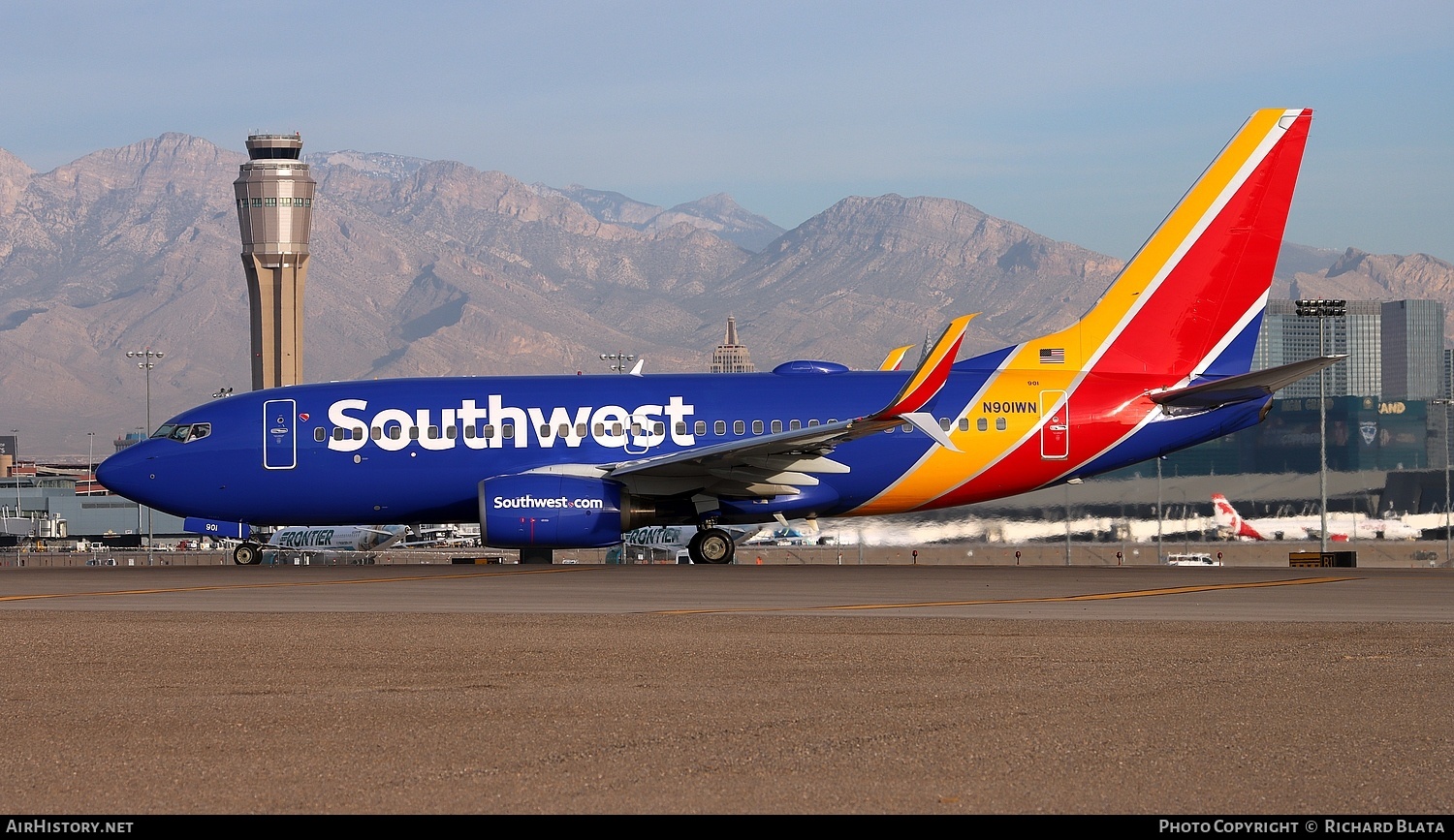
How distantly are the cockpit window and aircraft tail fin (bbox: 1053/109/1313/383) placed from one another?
14.8m

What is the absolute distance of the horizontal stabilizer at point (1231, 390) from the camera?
27281 millimetres

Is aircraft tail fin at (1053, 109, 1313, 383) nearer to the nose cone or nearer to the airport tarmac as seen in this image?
the airport tarmac

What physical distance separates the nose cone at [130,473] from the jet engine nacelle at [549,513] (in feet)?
22.6

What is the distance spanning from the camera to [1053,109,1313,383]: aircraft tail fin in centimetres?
2917

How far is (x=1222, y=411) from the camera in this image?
2888 cm

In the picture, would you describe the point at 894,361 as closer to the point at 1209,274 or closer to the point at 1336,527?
the point at 1209,274

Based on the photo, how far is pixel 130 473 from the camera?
30156 mm

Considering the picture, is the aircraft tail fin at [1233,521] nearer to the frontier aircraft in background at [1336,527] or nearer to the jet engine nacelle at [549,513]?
the frontier aircraft in background at [1336,527]

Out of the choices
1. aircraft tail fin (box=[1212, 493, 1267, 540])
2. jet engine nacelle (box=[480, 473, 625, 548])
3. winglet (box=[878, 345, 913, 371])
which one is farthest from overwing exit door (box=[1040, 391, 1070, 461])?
aircraft tail fin (box=[1212, 493, 1267, 540])

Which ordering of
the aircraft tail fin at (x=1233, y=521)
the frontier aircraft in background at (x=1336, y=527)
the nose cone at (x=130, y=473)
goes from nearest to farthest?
1. the nose cone at (x=130, y=473)
2. the aircraft tail fin at (x=1233, y=521)
3. the frontier aircraft in background at (x=1336, y=527)

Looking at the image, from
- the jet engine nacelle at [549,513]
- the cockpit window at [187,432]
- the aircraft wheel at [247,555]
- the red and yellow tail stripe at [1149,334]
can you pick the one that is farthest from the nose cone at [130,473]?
the red and yellow tail stripe at [1149,334]

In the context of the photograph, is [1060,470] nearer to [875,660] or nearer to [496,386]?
[496,386]

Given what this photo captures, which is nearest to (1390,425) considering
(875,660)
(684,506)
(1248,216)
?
(1248,216)
